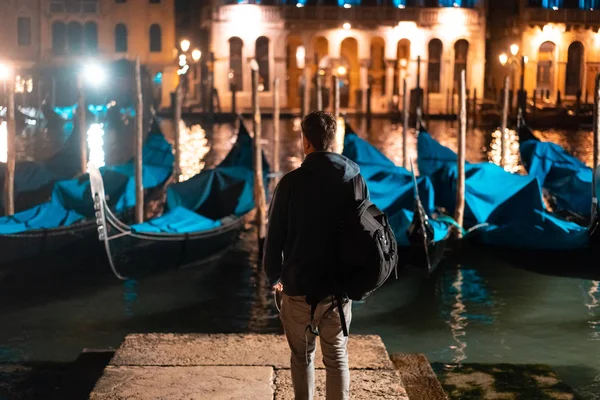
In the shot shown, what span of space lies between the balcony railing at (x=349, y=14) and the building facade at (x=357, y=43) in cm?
3

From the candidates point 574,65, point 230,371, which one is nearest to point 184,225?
point 230,371

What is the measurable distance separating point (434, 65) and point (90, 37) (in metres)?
11.9

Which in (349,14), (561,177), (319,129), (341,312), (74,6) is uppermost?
(74,6)

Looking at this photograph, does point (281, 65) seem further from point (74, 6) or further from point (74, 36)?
point (74, 6)

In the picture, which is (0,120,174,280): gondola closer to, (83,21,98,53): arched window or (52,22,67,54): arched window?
→ (83,21,98,53): arched window

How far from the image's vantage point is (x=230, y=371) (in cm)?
447

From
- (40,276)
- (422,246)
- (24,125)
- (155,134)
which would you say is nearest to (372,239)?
(422,246)

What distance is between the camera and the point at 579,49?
33.3 metres

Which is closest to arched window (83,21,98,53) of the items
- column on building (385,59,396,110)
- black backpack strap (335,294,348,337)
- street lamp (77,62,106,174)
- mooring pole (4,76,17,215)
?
street lamp (77,62,106,174)

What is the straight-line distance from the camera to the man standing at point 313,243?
3262 mm

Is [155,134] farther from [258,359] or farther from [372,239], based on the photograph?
[372,239]

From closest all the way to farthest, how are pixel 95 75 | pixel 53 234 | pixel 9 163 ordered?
1. pixel 53 234
2. pixel 9 163
3. pixel 95 75

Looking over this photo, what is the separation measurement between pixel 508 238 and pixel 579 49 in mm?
24778

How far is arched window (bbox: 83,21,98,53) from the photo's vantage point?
1319 inches
